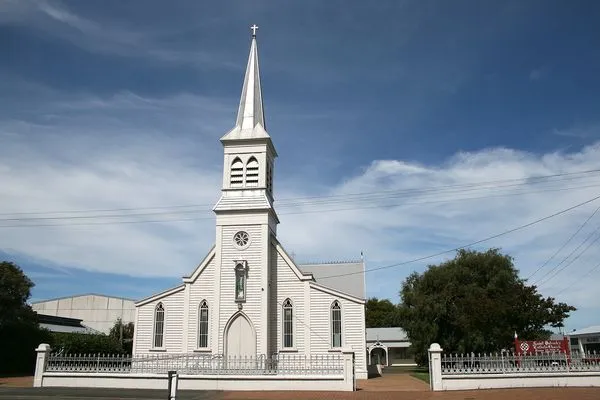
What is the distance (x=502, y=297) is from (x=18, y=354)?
3399cm

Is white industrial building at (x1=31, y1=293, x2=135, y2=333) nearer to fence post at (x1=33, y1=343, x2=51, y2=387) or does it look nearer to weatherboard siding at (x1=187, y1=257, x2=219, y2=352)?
weatherboard siding at (x1=187, y1=257, x2=219, y2=352)

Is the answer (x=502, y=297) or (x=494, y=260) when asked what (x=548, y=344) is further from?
(x=494, y=260)

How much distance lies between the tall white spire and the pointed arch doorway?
38.3 ft

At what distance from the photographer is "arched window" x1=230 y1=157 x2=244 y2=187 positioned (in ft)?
109

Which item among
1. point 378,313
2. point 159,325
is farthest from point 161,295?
point 378,313

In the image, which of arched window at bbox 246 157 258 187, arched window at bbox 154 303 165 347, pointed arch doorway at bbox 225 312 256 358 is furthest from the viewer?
arched window at bbox 246 157 258 187

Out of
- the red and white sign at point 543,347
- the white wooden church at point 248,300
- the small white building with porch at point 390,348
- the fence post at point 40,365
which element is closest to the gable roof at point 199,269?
the white wooden church at point 248,300

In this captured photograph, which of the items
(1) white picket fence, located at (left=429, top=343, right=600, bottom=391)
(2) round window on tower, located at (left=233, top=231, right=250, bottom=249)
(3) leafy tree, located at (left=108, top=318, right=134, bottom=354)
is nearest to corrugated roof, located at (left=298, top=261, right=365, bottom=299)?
(2) round window on tower, located at (left=233, top=231, right=250, bottom=249)

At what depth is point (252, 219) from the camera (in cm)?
3212

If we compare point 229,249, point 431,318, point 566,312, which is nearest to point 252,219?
point 229,249

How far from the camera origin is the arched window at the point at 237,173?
109 feet

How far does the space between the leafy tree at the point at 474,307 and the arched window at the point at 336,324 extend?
374 inches

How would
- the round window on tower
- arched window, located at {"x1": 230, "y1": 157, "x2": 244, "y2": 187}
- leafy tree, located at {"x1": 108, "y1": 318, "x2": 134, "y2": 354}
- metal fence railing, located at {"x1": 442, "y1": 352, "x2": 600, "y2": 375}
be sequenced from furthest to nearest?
1. leafy tree, located at {"x1": 108, "y1": 318, "x2": 134, "y2": 354}
2. arched window, located at {"x1": 230, "y1": 157, "x2": 244, "y2": 187}
3. the round window on tower
4. metal fence railing, located at {"x1": 442, "y1": 352, "x2": 600, "y2": 375}

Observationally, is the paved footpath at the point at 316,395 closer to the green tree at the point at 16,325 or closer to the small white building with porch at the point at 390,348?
the green tree at the point at 16,325
